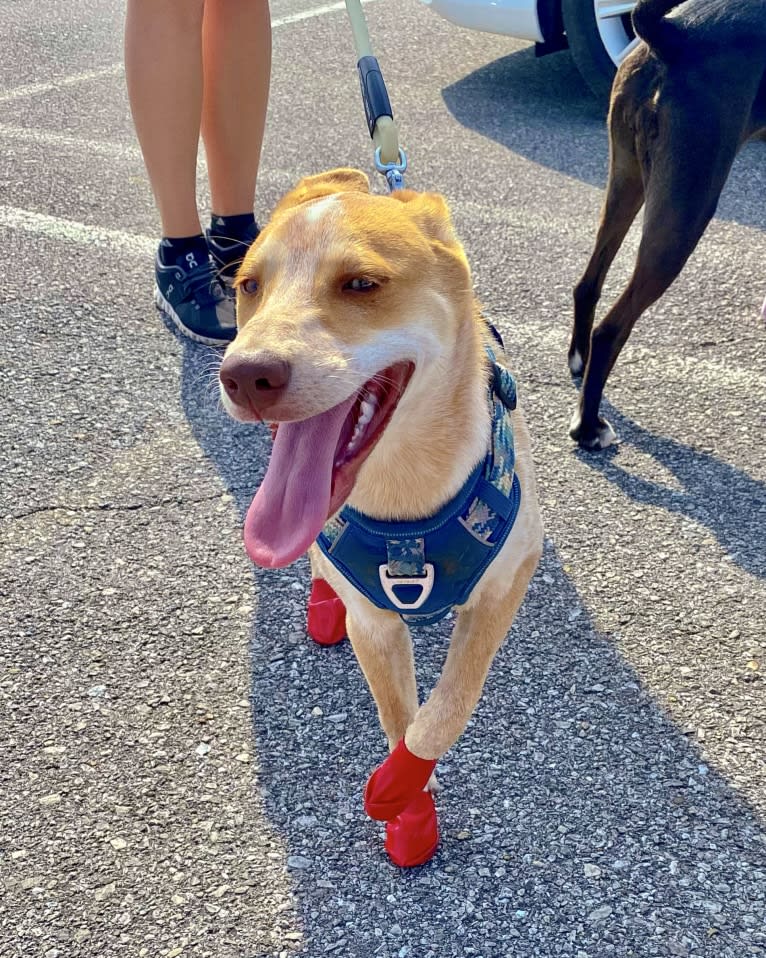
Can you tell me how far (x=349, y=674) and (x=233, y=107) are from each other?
7.83 ft

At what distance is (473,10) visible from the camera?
5777 mm

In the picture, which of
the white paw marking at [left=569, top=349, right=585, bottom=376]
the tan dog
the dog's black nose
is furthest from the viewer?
the white paw marking at [left=569, top=349, right=585, bottom=376]

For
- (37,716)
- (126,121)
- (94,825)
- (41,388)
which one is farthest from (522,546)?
(126,121)

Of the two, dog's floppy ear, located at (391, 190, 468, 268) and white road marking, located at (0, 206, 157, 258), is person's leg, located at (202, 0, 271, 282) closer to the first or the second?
white road marking, located at (0, 206, 157, 258)

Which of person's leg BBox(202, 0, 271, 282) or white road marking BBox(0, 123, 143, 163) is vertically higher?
person's leg BBox(202, 0, 271, 282)

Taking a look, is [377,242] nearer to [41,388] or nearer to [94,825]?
[94,825]

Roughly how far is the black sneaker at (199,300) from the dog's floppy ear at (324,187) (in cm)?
157

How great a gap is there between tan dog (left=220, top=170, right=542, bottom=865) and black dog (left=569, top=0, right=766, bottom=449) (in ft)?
3.69

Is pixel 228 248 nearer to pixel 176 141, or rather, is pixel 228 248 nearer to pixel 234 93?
pixel 176 141

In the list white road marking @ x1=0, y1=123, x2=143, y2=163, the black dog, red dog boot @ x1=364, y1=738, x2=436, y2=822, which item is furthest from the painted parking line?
red dog boot @ x1=364, y1=738, x2=436, y2=822

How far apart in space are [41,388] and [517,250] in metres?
2.14

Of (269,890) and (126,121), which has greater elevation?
(269,890)

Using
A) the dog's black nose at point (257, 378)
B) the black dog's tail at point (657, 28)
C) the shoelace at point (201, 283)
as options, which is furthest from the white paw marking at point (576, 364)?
the dog's black nose at point (257, 378)

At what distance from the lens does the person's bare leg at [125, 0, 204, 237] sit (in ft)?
11.5
